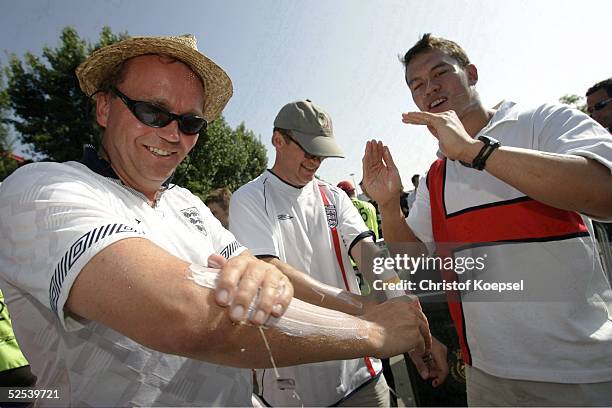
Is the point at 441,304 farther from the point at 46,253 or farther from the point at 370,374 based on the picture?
the point at 46,253

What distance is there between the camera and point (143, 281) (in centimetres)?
88

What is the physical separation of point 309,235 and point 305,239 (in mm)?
75

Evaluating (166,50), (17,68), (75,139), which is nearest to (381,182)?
(166,50)

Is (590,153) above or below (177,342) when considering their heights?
above

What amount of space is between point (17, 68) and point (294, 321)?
2506 cm

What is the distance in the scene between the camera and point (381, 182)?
2.54 m

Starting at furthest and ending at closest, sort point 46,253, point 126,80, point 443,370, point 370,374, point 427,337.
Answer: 1. point 370,374
2. point 443,370
3. point 126,80
4. point 427,337
5. point 46,253

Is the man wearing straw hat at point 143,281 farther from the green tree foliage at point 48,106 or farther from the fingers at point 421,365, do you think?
the green tree foliage at point 48,106

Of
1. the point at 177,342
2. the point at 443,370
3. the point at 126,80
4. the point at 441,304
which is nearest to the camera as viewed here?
the point at 177,342

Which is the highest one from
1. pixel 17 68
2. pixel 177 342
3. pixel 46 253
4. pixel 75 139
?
pixel 17 68

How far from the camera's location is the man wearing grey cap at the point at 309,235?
2273 mm

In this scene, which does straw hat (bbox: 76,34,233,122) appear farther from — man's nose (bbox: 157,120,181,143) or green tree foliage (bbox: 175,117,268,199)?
green tree foliage (bbox: 175,117,268,199)

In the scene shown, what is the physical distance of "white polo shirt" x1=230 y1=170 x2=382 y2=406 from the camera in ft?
7.52

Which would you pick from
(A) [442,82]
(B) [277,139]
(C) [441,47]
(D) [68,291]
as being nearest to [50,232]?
(D) [68,291]
